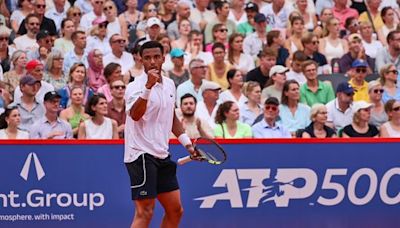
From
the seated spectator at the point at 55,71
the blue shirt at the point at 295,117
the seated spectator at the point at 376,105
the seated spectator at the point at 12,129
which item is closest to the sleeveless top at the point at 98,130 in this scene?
the seated spectator at the point at 12,129

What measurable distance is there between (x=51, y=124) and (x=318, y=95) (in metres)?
3.93

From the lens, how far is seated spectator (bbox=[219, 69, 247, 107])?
15.4 meters

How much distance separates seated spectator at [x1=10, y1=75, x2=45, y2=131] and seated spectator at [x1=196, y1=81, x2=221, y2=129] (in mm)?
1881

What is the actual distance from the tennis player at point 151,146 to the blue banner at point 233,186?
Answer: 1.82 meters

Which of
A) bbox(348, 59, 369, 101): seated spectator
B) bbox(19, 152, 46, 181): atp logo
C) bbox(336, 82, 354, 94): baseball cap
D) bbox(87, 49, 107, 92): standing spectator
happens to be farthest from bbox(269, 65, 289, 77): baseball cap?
bbox(19, 152, 46, 181): atp logo

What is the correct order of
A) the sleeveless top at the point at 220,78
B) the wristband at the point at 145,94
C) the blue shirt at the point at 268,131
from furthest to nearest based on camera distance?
the sleeveless top at the point at 220,78 < the blue shirt at the point at 268,131 < the wristband at the point at 145,94

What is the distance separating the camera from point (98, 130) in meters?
13.7

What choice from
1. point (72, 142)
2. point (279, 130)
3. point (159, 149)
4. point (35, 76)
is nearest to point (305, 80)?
point (279, 130)

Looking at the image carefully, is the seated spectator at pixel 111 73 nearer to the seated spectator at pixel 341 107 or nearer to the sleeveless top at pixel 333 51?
the seated spectator at pixel 341 107

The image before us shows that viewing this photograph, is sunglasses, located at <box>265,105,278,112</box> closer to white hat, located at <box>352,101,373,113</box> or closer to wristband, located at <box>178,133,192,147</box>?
white hat, located at <box>352,101,373,113</box>

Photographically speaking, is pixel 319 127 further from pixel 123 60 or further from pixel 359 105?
pixel 123 60

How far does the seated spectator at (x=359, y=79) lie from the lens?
1623cm

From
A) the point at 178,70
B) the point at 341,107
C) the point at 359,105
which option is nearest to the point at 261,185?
the point at 359,105

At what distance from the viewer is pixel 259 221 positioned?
41.1ft
